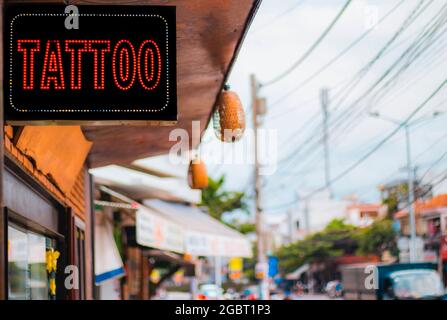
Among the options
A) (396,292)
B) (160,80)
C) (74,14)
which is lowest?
(396,292)

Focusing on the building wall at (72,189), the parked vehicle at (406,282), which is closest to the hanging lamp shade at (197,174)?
the building wall at (72,189)

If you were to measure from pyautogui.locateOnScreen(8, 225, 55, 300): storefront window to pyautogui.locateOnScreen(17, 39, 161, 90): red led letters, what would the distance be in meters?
1.83

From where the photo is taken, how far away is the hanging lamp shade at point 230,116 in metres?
9.86

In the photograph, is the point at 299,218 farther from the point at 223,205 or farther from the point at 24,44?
the point at 24,44

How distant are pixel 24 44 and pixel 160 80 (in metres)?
0.91

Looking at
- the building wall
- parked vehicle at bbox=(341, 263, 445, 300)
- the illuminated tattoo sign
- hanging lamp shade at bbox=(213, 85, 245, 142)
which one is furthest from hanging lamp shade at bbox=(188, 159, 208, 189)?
parked vehicle at bbox=(341, 263, 445, 300)

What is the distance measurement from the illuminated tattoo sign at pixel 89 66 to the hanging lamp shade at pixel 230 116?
394 centimetres

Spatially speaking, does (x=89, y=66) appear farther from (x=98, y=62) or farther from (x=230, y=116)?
(x=230, y=116)

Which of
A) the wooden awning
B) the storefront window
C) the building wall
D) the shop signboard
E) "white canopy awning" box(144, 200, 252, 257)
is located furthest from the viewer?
"white canopy awning" box(144, 200, 252, 257)

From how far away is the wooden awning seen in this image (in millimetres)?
6945

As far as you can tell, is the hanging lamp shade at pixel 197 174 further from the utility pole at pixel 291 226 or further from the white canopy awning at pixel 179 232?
the utility pole at pixel 291 226

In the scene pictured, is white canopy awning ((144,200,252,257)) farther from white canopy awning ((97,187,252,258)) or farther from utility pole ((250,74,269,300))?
utility pole ((250,74,269,300))

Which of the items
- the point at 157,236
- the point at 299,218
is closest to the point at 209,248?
the point at 157,236

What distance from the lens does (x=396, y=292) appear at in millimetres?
23109
